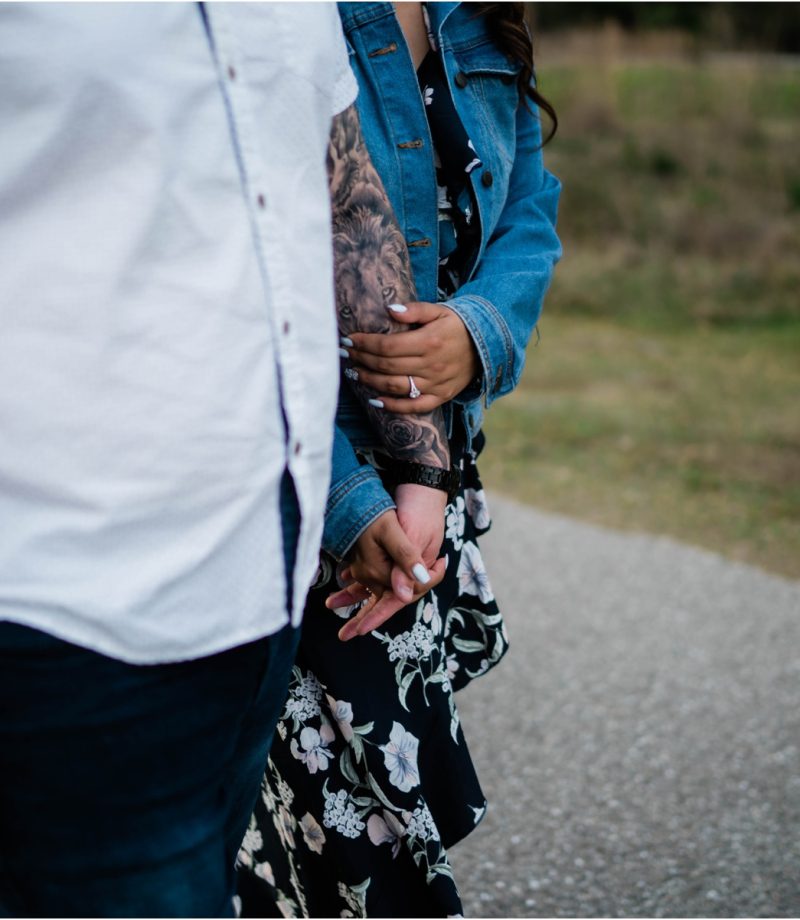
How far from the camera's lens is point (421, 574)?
1488 millimetres

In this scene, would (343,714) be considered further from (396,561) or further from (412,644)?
(396,561)

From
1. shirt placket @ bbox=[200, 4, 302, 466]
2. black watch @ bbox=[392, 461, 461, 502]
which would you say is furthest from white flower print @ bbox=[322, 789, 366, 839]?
shirt placket @ bbox=[200, 4, 302, 466]

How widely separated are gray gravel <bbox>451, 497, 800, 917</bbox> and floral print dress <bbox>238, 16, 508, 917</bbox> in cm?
88

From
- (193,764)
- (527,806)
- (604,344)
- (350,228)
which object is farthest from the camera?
(604,344)

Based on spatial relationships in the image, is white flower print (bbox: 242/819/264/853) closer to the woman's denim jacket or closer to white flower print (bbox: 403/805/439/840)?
white flower print (bbox: 403/805/439/840)

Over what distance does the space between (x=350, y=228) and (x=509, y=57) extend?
1.66 feet

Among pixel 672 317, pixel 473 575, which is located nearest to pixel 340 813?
pixel 473 575

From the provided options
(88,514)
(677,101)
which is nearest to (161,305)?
(88,514)

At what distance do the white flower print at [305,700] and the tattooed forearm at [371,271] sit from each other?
41cm

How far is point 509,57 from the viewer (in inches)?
69.7

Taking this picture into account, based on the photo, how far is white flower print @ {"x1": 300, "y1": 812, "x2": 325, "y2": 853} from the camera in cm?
180

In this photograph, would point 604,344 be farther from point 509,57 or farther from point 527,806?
point 509,57

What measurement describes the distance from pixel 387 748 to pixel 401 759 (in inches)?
1.2

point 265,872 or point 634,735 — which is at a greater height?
point 265,872
